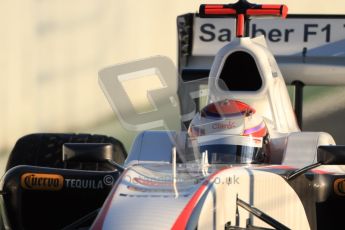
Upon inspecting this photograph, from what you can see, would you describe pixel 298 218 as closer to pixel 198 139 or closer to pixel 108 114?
pixel 198 139

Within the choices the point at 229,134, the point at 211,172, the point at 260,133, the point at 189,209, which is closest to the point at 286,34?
the point at 260,133

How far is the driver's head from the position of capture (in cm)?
566

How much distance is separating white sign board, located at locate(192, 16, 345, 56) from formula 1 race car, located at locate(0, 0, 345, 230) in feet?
3.99

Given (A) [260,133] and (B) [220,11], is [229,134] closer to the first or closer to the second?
(A) [260,133]

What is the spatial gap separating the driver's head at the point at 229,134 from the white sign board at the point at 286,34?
7.88 feet

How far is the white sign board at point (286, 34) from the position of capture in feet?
26.9

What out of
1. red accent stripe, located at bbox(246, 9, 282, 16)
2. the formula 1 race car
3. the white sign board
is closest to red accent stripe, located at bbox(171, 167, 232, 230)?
the formula 1 race car

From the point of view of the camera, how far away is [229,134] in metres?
5.69

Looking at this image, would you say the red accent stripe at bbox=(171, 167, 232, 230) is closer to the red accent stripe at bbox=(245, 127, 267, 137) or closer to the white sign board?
the red accent stripe at bbox=(245, 127, 267, 137)

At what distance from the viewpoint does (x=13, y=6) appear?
34.3 feet

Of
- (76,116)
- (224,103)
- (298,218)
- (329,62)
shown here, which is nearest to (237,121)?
(224,103)

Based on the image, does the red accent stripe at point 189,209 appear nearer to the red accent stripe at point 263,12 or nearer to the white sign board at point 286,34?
the red accent stripe at point 263,12

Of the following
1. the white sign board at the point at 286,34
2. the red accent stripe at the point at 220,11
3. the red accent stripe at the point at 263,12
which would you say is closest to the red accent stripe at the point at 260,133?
the red accent stripe at the point at 263,12

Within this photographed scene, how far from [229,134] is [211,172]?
0.86 metres
